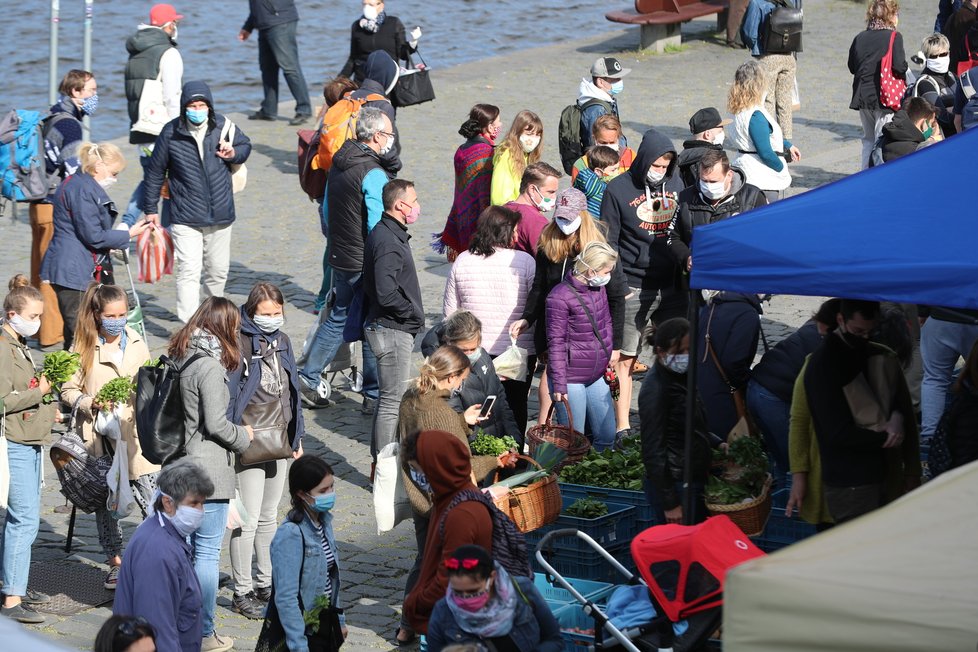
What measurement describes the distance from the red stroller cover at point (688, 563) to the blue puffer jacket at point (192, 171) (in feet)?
22.3

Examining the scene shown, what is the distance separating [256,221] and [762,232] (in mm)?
10148

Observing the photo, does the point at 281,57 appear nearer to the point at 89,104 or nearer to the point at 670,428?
the point at 89,104

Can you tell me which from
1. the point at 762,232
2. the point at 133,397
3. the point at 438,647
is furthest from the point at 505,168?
the point at 438,647

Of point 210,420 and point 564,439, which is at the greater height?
point 210,420

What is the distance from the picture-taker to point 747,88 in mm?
11875

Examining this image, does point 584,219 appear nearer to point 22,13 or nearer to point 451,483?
point 451,483

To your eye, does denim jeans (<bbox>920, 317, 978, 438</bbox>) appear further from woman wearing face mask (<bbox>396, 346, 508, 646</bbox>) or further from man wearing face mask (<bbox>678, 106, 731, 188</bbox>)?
woman wearing face mask (<bbox>396, 346, 508, 646</bbox>)

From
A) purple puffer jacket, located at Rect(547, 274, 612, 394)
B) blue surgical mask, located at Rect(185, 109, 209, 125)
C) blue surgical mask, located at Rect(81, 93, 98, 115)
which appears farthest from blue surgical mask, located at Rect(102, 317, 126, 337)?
blue surgical mask, located at Rect(81, 93, 98, 115)

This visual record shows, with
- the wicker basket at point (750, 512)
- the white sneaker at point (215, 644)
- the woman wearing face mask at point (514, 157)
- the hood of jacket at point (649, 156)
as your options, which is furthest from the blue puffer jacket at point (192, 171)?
the wicker basket at point (750, 512)

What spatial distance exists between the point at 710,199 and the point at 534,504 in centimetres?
323

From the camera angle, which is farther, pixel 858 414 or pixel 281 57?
pixel 281 57

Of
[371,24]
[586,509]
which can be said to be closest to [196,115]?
[371,24]

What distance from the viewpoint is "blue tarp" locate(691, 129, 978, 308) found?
605cm

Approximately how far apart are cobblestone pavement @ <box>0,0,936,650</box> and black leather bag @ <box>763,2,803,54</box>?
1296 mm
